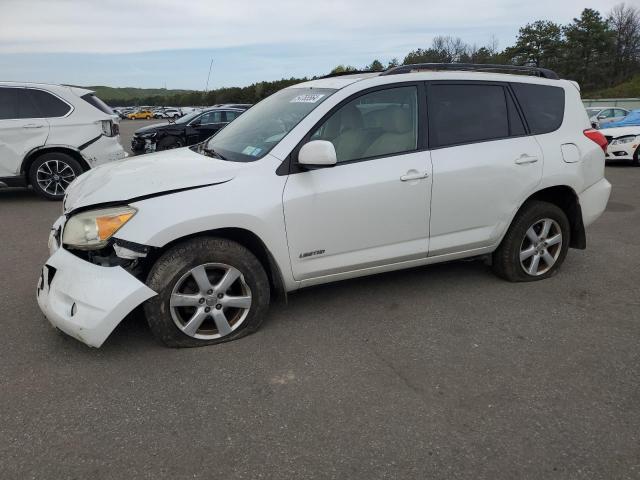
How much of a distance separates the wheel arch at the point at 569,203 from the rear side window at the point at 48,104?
7.36 m

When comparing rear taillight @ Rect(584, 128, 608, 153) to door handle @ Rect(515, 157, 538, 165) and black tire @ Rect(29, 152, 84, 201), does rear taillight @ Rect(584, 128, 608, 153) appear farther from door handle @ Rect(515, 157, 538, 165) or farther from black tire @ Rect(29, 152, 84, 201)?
black tire @ Rect(29, 152, 84, 201)

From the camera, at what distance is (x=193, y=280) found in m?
3.40

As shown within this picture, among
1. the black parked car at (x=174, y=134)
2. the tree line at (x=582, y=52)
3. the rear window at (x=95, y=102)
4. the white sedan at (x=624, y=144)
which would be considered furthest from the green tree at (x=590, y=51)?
the rear window at (x=95, y=102)

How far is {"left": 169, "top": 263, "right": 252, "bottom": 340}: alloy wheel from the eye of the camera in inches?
131

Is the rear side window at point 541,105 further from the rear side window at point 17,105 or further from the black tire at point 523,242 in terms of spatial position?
the rear side window at point 17,105

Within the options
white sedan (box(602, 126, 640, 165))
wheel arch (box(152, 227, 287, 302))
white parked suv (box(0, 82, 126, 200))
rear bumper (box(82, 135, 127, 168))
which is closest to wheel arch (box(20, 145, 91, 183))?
white parked suv (box(0, 82, 126, 200))

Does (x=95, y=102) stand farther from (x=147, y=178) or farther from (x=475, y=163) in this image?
(x=475, y=163)

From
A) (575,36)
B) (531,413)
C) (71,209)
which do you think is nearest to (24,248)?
(71,209)

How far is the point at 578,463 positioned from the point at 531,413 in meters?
0.38

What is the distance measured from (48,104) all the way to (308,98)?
624 centimetres

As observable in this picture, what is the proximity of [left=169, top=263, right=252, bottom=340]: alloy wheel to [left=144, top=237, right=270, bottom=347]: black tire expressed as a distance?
1 centimetres

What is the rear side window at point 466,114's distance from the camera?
403 cm

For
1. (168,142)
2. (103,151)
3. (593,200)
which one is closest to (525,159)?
(593,200)

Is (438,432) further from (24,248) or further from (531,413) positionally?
(24,248)
